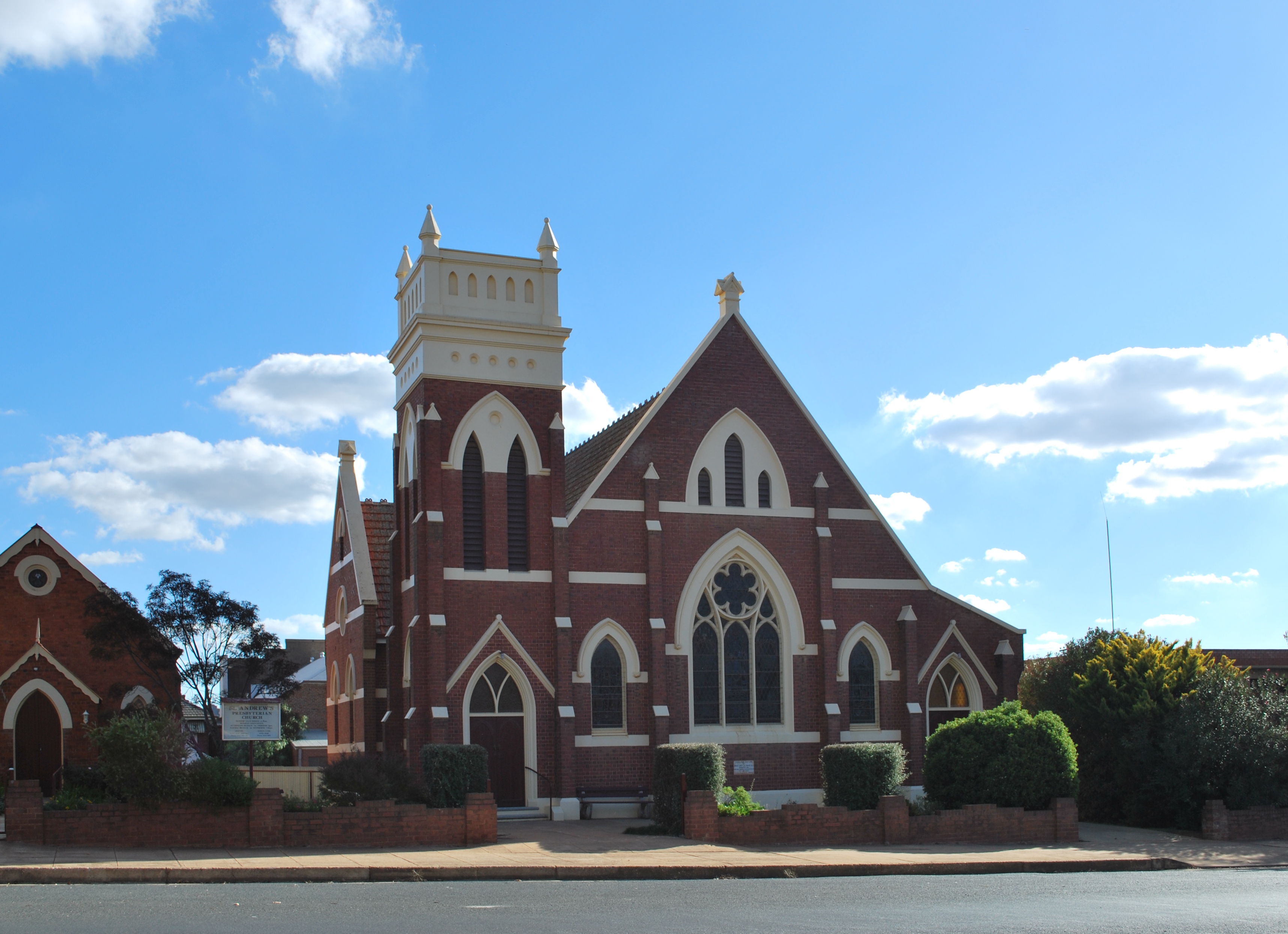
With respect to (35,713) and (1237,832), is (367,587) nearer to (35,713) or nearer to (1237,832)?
(35,713)

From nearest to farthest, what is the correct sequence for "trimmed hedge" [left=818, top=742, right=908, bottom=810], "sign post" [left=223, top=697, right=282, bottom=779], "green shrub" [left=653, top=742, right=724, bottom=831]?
"sign post" [left=223, top=697, right=282, bottom=779]
"green shrub" [left=653, top=742, right=724, bottom=831]
"trimmed hedge" [left=818, top=742, right=908, bottom=810]

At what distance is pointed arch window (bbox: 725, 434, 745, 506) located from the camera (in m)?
30.6

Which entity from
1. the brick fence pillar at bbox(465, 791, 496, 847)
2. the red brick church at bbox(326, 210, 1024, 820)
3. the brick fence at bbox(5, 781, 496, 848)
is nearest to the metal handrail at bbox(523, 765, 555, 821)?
the red brick church at bbox(326, 210, 1024, 820)

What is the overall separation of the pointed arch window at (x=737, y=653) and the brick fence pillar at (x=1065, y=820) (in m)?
8.22

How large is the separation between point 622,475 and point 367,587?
702 cm

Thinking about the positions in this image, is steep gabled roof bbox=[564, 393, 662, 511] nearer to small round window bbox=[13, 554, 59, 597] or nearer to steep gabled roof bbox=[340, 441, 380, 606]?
steep gabled roof bbox=[340, 441, 380, 606]

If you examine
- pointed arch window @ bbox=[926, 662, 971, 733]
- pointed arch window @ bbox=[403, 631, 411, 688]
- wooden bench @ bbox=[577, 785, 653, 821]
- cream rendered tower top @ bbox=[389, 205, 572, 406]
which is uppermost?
cream rendered tower top @ bbox=[389, 205, 572, 406]

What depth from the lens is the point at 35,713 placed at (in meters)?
28.0

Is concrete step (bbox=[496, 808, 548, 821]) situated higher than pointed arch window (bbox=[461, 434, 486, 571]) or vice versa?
pointed arch window (bbox=[461, 434, 486, 571])

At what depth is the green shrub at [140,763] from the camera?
19.4 meters

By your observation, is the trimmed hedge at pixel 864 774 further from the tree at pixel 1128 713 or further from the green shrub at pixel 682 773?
the tree at pixel 1128 713

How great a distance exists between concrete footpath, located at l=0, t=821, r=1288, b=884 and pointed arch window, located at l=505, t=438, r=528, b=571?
22.9ft

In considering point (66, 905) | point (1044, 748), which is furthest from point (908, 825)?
point (66, 905)

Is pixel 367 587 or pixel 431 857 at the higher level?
pixel 367 587
